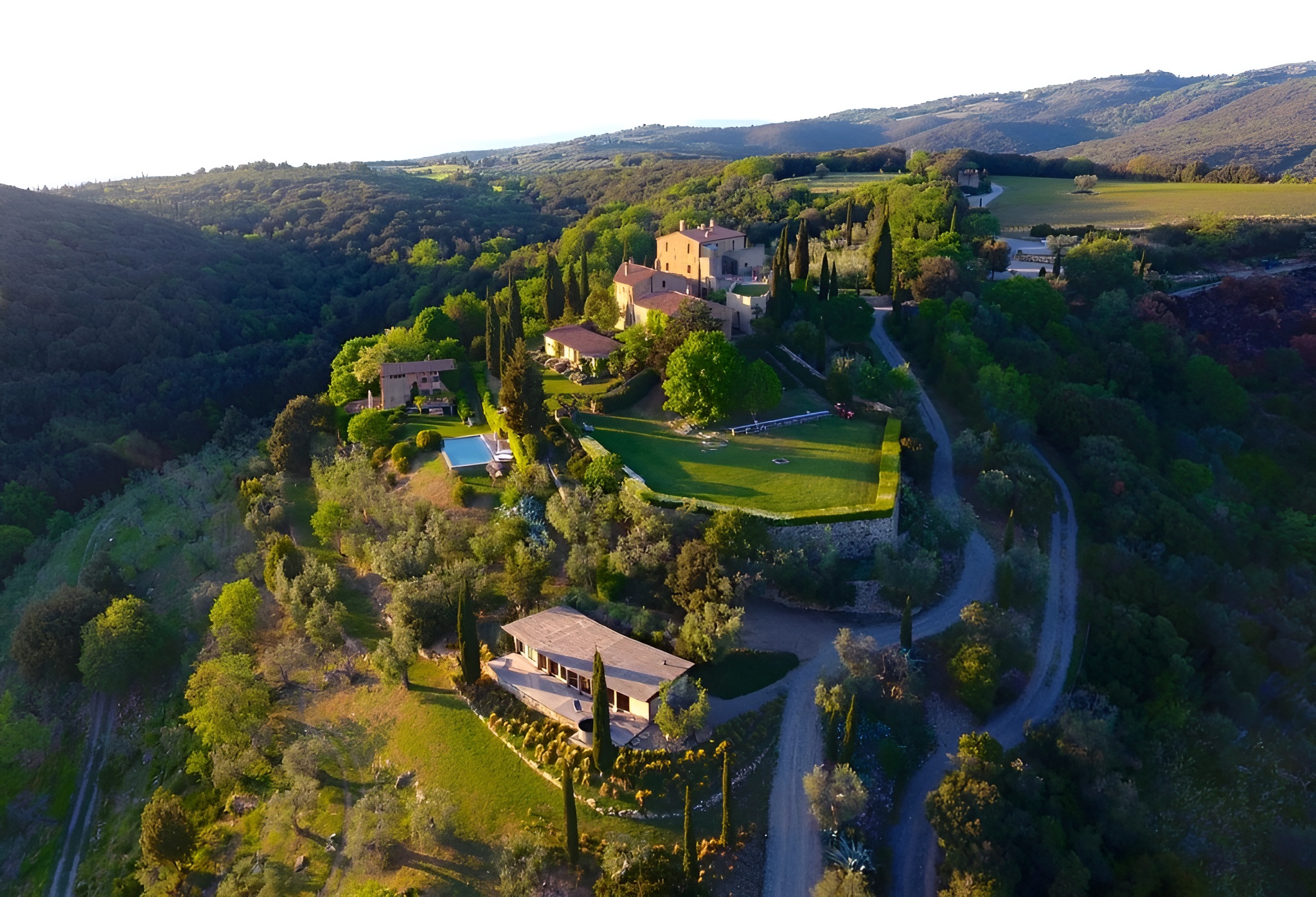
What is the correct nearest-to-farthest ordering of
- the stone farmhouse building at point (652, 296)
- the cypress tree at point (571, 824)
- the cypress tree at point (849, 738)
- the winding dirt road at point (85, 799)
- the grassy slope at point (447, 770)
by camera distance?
the cypress tree at point (571, 824)
the grassy slope at point (447, 770)
the cypress tree at point (849, 738)
the winding dirt road at point (85, 799)
the stone farmhouse building at point (652, 296)

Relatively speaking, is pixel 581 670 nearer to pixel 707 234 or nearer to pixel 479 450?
pixel 479 450

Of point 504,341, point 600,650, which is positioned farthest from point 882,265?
point 600,650

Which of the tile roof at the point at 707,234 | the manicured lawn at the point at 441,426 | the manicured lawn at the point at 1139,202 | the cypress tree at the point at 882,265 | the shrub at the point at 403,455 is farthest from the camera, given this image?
the manicured lawn at the point at 1139,202

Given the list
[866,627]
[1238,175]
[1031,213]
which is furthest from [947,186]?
[866,627]

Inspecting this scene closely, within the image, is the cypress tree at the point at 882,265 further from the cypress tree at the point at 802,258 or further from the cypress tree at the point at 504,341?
the cypress tree at the point at 504,341

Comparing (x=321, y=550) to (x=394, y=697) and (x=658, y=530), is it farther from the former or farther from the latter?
(x=658, y=530)

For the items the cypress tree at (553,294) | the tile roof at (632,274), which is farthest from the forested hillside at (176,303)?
the tile roof at (632,274)

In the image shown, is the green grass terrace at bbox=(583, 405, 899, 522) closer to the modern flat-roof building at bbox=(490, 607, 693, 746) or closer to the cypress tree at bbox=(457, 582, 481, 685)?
the modern flat-roof building at bbox=(490, 607, 693, 746)
